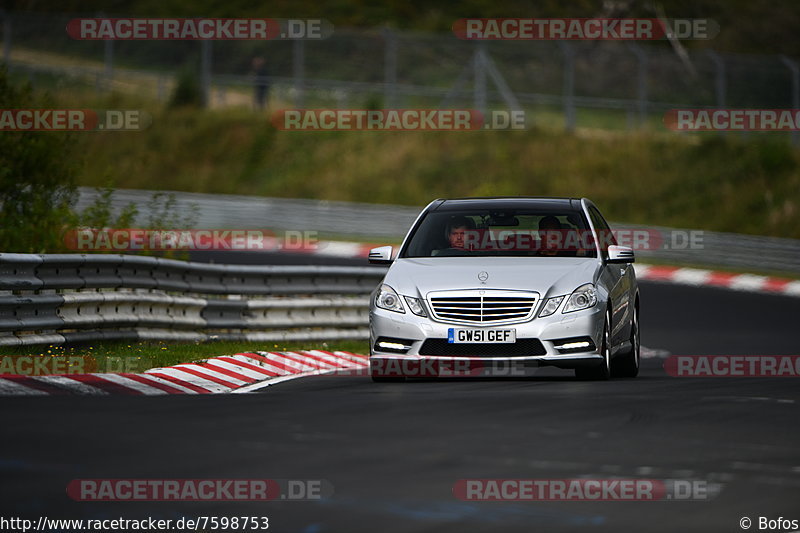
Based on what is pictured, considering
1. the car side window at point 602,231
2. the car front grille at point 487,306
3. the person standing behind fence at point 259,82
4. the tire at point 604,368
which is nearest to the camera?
the car front grille at point 487,306

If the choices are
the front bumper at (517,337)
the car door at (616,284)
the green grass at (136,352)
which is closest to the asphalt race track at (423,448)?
the front bumper at (517,337)

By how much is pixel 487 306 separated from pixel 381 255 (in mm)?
1259

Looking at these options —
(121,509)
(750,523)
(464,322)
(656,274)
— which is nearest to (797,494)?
(750,523)

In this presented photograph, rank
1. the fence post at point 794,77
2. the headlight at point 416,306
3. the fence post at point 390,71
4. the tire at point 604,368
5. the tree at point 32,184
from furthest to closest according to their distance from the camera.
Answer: the fence post at point 390,71
the fence post at point 794,77
the tree at point 32,184
the tire at point 604,368
the headlight at point 416,306

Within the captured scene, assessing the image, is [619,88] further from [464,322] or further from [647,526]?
[647,526]

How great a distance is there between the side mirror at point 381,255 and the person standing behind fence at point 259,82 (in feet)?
107

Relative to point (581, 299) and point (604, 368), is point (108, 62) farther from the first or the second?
point (581, 299)

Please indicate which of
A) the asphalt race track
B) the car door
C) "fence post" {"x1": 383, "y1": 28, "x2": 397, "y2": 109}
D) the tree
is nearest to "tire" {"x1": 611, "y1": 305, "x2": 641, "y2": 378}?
the car door

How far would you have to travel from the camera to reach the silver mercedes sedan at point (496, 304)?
40.5 feet

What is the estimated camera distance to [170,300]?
15.8 metres

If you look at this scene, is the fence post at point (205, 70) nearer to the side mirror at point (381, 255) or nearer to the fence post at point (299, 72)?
the fence post at point (299, 72)

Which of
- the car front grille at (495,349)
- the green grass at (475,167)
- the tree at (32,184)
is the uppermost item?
the green grass at (475,167)

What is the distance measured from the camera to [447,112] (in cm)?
4231

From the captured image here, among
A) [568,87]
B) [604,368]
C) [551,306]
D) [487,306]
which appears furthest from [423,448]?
[568,87]
